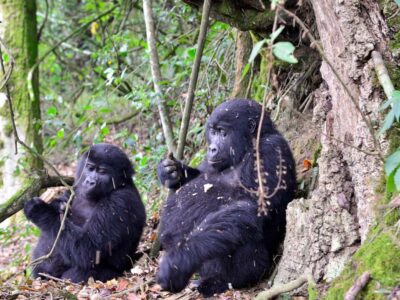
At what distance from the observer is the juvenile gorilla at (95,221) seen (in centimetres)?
517

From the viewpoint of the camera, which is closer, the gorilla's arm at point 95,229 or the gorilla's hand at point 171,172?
the gorilla's hand at point 171,172

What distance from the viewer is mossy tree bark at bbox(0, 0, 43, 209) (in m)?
7.32

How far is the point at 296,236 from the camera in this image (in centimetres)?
393

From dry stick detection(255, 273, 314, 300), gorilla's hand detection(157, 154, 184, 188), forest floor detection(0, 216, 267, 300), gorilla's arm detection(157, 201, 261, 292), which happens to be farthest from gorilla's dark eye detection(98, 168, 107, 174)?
dry stick detection(255, 273, 314, 300)

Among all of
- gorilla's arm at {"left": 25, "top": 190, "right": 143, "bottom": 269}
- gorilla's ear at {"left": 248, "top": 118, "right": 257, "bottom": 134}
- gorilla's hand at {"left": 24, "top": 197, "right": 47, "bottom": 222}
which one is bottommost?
gorilla's arm at {"left": 25, "top": 190, "right": 143, "bottom": 269}

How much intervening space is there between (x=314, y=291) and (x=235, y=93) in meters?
3.23

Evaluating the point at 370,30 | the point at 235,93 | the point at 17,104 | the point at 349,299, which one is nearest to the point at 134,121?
the point at 17,104

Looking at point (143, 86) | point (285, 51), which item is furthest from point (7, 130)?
point (285, 51)

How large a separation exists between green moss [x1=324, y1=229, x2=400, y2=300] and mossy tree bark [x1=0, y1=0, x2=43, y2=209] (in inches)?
197

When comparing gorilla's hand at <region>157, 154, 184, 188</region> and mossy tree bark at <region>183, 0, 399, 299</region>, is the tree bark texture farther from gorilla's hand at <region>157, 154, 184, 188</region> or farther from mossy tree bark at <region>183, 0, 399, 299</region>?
gorilla's hand at <region>157, 154, 184, 188</region>

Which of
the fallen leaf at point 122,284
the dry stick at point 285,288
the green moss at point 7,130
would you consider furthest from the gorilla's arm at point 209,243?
the green moss at point 7,130

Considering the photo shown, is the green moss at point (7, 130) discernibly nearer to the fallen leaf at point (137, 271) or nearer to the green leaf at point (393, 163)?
the fallen leaf at point (137, 271)

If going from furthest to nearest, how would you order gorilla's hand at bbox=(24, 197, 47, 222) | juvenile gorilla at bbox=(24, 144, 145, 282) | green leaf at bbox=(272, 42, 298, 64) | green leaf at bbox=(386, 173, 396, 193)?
juvenile gorilla at bbox=(24, 144, 145, 282) < gorilla's hand at bbox=(24, 197, 47, 222) < green leaf at bbox=(386, 173, 396, 193) < green leaf at bbox=(272, 42, 298, 64)

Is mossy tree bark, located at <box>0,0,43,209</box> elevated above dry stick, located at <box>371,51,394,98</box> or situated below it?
above
